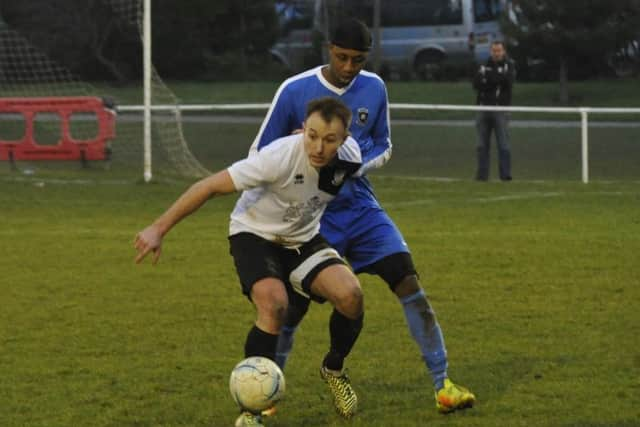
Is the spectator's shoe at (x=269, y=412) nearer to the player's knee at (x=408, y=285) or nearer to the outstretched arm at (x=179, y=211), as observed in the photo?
the player's knee at (x=408, y=285)

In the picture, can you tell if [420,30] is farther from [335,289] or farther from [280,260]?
[335,289]

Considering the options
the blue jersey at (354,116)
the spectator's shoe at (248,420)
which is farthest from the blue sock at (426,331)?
the spectator's shoe at (248,420)

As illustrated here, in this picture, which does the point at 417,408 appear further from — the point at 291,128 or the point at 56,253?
the point at 56,253

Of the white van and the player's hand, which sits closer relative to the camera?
the player's hand

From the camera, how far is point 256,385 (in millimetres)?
5852

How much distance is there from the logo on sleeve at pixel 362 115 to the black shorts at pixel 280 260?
0.68 metres

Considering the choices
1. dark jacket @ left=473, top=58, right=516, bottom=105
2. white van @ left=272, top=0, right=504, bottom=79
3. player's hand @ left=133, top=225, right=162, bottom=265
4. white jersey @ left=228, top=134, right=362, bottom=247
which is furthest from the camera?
white van @ left=272, top=0, right=504, bottom=79

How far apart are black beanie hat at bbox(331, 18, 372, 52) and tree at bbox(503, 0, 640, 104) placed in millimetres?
26911

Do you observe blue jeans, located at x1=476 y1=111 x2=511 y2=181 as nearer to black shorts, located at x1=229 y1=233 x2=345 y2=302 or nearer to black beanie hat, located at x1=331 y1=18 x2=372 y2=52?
black beanie hat, located at x1=331 y1=18 x2=372 y2=52

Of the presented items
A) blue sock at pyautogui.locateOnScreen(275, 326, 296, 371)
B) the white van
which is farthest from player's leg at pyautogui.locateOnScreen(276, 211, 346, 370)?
the white van

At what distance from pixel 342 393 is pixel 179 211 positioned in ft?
4.05

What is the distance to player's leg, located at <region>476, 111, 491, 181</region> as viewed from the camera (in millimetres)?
18781

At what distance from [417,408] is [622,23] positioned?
27961mm

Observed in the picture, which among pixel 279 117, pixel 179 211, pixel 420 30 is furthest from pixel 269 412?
pixel 420 30
